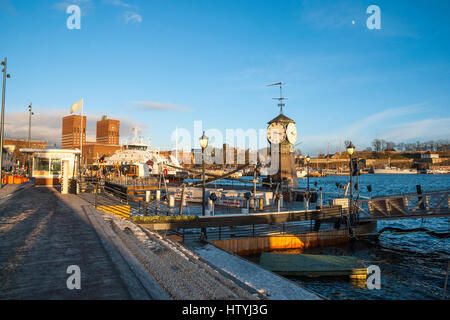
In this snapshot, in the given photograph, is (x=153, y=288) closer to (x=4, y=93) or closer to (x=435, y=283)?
(x=435, y=283)

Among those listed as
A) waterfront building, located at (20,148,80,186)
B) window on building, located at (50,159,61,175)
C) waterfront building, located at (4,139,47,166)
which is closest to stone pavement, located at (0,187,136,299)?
waterfront building, located at (20,148,80,186)

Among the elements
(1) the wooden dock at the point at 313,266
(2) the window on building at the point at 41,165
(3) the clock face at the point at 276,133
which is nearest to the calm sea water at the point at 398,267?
(1) the wooden dock at the point at 313,266

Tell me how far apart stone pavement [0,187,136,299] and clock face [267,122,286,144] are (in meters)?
21.1

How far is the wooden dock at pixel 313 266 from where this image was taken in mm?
13172

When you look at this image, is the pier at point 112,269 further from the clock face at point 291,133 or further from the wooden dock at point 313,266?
the clock face at point 291,133

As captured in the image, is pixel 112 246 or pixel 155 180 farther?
pixel 155 180

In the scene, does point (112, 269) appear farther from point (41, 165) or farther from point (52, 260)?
point (41, 165)

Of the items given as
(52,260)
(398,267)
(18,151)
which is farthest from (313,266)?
(18,151)

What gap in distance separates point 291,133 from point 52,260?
2572cm

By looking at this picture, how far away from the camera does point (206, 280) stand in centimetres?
695

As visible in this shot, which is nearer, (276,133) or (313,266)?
(313,266)

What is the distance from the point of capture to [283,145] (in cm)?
2950
